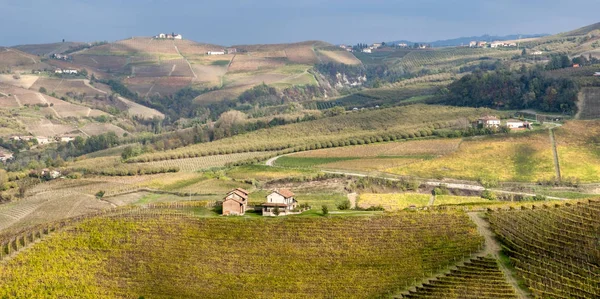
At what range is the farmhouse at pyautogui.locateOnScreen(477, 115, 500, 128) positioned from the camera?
4429 inches

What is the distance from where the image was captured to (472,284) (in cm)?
4447

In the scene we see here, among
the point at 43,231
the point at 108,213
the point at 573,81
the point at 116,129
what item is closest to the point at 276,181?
the point at 108,213

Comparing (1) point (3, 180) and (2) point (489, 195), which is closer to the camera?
Result: (2) point (489, 195)

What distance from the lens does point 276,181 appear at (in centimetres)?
8850

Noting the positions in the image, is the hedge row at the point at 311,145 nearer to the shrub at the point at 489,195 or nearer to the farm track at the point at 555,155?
the farm track at the point at 555,155

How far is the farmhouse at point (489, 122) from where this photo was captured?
369 feet

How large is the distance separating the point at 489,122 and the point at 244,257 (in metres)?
68.2

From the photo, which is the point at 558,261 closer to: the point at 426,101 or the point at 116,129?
the point at 426,101

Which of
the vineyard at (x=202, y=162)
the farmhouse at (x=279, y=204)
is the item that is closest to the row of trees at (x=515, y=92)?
the vineyard at (x=202, y=162)

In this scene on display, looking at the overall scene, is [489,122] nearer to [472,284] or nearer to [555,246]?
[555,246]

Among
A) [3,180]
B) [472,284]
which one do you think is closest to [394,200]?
[472,284]

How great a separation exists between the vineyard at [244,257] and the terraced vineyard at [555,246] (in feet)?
9.20

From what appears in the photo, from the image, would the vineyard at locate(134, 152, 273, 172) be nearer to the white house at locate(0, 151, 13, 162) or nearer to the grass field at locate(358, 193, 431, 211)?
the grass field at locate(358, 193, 431, 211)

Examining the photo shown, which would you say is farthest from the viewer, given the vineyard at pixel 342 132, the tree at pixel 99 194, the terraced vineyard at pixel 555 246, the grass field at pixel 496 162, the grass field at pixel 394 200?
the vineyard at pixel 342 132
